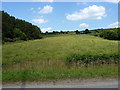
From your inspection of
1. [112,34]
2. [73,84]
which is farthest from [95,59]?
[112,34]

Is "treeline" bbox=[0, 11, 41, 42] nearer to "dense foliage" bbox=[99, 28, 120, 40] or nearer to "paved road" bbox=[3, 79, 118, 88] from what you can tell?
"dense foliage" bbox=[99, 28, 120, 40]

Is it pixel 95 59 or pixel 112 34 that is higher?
pixel 112 34

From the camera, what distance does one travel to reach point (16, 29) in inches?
3204

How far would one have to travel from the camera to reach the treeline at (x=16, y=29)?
75938mm

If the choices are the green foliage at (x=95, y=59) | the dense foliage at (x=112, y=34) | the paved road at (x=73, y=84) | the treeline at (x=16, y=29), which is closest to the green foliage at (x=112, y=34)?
the dense foliage at (x=112, y=34)

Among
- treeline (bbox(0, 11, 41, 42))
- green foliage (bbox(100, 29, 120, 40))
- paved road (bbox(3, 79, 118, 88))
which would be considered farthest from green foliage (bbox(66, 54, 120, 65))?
green foliage (bbox(100, 29, 120, 40))

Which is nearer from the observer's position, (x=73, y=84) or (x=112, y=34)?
(x=73, y=84)

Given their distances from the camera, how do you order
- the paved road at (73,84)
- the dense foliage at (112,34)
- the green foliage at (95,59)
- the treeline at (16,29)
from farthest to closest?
1. the dense foliage at (112,34)
2. the treeline at (16,29)
3. the green foliage at (95,59)
4. the paved road at (73,84)

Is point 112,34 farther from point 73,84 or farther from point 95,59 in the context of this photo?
point 73,84

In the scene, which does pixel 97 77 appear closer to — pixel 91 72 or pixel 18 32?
pixel 91 72

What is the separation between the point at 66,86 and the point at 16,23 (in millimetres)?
86602

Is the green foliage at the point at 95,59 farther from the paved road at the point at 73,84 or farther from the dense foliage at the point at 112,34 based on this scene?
the dense foliage at the point at 112,34

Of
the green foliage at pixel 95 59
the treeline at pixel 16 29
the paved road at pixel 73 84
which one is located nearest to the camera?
the paved road at pixel 73 84

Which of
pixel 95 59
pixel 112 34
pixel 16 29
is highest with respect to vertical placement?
pixel 16 29
